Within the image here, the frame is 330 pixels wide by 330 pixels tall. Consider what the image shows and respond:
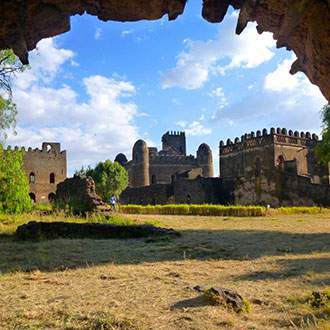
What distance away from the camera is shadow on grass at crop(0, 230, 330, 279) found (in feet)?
31.1

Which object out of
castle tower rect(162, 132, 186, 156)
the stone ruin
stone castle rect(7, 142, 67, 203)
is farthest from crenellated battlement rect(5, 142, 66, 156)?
the stone ruin

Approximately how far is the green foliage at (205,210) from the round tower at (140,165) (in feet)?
96.1

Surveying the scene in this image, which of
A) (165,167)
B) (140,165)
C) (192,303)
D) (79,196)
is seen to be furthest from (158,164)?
(192,303)

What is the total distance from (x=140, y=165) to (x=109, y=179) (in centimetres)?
1428

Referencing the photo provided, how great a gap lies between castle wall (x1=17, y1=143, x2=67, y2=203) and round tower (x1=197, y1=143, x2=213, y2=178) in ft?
59.9

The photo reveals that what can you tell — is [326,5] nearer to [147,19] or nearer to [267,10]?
[267,10]

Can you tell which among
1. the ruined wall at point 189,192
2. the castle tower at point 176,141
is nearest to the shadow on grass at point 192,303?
the ruined wall at point 189,192

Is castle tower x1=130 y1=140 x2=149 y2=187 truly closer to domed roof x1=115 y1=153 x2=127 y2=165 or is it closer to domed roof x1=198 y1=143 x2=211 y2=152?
domed roof x1=115 y1=153 x2=127 y2=165

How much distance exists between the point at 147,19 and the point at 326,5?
1870 millimetres

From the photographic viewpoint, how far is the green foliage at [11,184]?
55.8ft

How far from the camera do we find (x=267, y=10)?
16.0 feet

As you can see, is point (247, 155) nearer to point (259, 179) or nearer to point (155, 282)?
point (259, 179)

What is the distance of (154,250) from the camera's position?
11492 mm

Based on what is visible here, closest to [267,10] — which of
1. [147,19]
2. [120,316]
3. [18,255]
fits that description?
[147,19]
